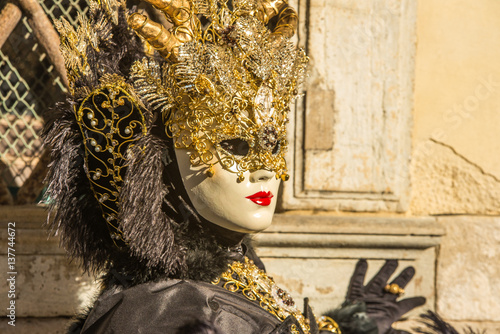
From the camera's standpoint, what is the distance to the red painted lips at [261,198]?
1598 mm

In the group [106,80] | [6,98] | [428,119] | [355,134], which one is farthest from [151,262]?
[428,119]

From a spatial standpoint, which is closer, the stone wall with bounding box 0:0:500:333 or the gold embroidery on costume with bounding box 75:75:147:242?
the gold embroidery on costume with bounding box 75:75:147:242

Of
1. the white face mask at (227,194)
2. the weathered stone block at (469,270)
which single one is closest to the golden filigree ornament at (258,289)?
the white face mask at (227,194)

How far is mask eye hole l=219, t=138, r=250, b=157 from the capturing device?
158 cm

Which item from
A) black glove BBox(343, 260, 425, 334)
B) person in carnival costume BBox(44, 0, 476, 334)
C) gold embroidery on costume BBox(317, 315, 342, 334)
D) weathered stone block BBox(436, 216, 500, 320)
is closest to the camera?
person in carnival costume BBox(44, 0, 476, 334)

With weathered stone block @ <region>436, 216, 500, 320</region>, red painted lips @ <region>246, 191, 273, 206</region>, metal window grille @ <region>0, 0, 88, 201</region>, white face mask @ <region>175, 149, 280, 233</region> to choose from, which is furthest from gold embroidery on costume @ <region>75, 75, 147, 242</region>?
weathered stone block @ <region>436, 216, 500, 320</region>

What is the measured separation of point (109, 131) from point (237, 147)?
36cm

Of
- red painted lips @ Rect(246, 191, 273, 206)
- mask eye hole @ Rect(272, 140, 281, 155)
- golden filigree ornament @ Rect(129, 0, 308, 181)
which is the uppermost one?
golden filigree ornament @ Rect(129, 0, 308, 181)

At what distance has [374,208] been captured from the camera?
2.50 m

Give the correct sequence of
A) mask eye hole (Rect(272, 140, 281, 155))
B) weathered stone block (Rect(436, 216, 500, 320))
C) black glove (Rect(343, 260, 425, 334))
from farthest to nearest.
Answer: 1. weathered stone block (Rect(436, 216, 500, 320))
2. black glove (Rect(343, 260, 425, 334))
3. mask eye hole (Rect(272, 140, 281, 155))

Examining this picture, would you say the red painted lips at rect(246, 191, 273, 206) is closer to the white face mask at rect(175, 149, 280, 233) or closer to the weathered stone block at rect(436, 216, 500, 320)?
the white face mask at rect(175, 149, 280, 233)

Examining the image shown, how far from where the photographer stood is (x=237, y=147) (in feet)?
5.22

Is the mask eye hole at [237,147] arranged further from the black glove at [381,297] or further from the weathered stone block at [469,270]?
the weathered stone block at [469,270]

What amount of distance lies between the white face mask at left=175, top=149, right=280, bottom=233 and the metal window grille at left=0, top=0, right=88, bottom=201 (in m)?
1.21
